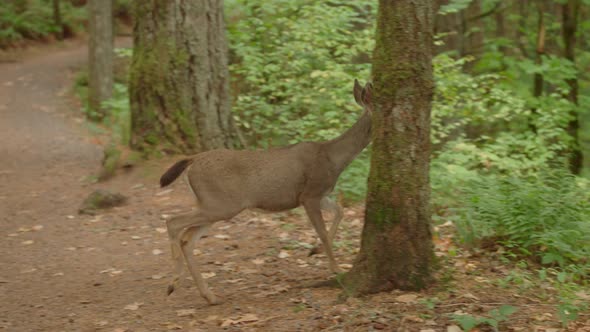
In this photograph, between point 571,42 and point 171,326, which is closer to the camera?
point 171,326

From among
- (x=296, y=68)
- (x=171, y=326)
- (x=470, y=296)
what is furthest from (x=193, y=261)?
(x=296, y=68)

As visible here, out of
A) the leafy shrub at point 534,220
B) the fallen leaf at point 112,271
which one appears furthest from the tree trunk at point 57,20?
the leafy shrub at point 534,220

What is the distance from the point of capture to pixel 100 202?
971cm

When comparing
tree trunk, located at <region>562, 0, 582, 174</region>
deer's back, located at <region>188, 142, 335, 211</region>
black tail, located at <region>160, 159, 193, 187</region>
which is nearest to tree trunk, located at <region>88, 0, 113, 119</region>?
tree trunk, located at <region>562, 0, 582, 174</region>

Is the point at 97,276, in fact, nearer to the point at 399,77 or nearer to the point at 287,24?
the point at 399,77

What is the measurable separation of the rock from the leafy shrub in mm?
4888

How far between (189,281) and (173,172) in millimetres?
1101

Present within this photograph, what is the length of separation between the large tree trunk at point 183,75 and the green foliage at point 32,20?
20.9m

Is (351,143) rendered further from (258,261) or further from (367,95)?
(258,261)

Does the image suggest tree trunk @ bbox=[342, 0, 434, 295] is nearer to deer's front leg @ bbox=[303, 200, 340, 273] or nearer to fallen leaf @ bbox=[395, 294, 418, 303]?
fallen leaf @ bbox=[395, 294, 418, 303]

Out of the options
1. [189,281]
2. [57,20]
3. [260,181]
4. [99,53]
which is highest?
[57,20]

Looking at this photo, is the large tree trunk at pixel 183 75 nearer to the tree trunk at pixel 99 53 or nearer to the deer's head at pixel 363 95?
the deer's head at pixel 363 95

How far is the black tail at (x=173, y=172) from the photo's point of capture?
6402 millimetres

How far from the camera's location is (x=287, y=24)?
38.4 feet
